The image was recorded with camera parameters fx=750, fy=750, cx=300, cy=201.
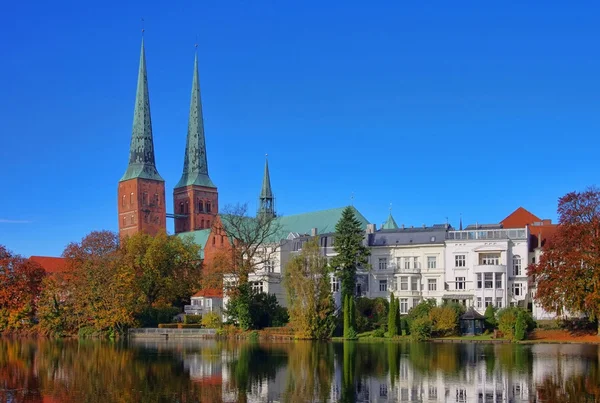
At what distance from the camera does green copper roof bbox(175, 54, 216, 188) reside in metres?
136

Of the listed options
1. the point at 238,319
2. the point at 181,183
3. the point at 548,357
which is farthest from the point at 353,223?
the point at 181,183

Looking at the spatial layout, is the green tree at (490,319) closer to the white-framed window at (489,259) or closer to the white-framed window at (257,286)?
the white-framed window at (489,259)

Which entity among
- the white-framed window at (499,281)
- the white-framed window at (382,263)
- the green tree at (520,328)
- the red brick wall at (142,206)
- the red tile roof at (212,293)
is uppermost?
the red brick wall at (142,206)

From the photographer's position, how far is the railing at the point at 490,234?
227 ft

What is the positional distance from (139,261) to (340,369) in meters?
48.8

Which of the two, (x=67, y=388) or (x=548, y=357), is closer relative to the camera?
(x=67, y=388)

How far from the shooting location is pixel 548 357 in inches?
1640

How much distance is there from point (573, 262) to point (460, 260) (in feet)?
51.2

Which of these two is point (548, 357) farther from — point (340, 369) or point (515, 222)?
point (515, 222)

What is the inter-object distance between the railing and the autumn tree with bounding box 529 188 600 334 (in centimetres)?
964

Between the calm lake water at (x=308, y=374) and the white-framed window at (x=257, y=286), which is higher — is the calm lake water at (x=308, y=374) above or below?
below

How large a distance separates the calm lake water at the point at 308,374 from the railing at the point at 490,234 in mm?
19135

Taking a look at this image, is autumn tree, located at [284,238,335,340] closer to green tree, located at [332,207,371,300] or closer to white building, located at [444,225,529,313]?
green tree, located at [332,207,371,300]

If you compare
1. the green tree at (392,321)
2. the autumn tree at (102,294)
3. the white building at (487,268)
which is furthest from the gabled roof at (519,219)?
the autumn tree at (102,294)
